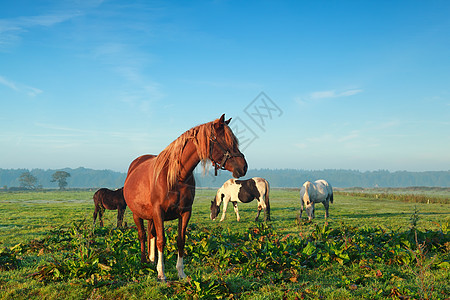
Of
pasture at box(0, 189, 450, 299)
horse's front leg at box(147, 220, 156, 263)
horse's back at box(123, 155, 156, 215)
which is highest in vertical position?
horse's back at box(123, 155, 156, 215)

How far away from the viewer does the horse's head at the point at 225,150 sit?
4707 mm

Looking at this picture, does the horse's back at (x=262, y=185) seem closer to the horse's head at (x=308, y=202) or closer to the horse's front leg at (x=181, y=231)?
the horse's head at (x=308, y=202)

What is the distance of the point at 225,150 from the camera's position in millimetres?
4809

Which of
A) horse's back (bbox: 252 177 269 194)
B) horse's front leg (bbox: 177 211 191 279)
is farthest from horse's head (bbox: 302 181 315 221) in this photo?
horse's front leg (bbox: 177 211 191 279)

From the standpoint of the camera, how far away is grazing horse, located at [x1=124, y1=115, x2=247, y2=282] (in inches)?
189

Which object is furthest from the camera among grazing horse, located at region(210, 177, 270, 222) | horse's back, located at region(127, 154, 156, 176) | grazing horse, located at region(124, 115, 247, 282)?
grazing horse, located at region(210, 177, 270, 222)

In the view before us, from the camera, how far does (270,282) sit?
5.29 metres

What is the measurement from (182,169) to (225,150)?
932 millimetres

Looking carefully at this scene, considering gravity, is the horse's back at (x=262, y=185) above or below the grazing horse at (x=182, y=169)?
below

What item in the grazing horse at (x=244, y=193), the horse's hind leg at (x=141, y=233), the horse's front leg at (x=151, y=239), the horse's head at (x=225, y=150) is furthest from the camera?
the grazing horse at (x=244, y=193)

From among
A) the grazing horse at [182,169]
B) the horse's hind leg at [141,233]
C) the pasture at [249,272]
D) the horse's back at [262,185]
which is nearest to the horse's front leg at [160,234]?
the grazing horse at [182,169]

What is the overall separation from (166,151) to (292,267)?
3663 mm

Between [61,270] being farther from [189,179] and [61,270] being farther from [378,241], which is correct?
[378,241]

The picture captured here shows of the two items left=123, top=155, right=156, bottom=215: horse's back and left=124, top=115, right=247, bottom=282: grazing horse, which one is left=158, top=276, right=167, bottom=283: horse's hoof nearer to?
left=124, top=115, right=247, bottom=282: grazing horse
